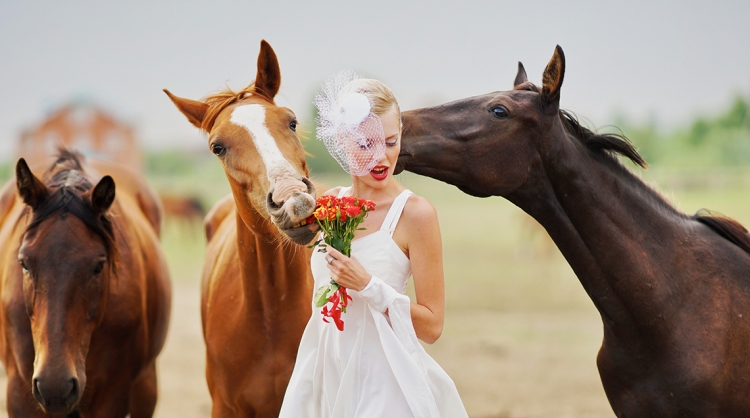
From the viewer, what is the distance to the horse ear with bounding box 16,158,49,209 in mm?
3213

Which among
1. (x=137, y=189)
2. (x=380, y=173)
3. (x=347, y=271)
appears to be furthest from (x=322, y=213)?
(x=137, y=189)

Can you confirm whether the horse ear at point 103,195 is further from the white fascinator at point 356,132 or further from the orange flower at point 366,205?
the orange flower at point 366,205

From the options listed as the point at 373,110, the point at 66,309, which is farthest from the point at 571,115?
the point at 66,309

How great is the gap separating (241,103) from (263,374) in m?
1.29

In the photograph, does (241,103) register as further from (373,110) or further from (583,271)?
(583,271)

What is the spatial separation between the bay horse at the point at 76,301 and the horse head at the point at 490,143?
1.61 m

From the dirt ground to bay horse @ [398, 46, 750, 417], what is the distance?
314cm

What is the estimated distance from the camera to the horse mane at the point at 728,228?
3.03 m

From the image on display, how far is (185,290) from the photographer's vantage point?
13492 mm

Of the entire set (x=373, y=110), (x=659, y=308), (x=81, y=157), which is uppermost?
(x=373, y=110)

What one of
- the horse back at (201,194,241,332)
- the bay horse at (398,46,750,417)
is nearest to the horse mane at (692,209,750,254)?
the bay horse at (398,46,750,417)

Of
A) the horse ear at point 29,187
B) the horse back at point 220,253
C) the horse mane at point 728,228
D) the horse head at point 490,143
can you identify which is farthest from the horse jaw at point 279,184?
the horse mane at point 728,228

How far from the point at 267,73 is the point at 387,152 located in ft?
3.89

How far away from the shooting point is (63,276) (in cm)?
310
